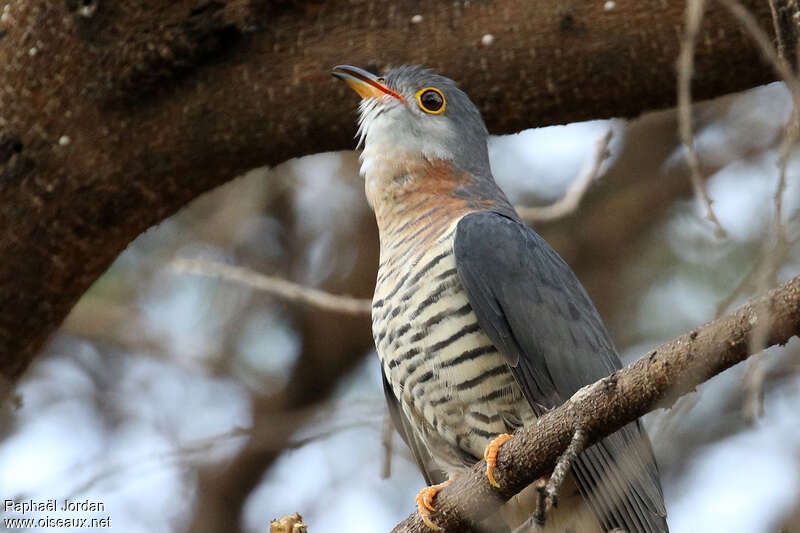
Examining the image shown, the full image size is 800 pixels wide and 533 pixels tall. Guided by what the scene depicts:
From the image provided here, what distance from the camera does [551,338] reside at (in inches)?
134

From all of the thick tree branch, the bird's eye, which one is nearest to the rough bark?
the bird's eye

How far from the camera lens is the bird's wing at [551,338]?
3.15 m

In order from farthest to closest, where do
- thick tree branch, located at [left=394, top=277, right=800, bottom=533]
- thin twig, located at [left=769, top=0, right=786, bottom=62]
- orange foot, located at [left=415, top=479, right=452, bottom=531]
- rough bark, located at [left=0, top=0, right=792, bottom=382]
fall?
rough bark, located at [left=0, top=0, right=792, bottom=382] → orange foot, located at [left=415, top=479, right=452, bottom=531] → thin twig, located at [left=769, top=0, right=786, bottom=62] → thick tree branch, located at [left=394, top=277, right=800, bottom=533]

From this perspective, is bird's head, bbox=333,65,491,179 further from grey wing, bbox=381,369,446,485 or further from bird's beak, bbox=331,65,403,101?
grey wing, bbox=381,369,446,485

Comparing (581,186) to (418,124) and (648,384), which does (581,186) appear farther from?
(648,384)

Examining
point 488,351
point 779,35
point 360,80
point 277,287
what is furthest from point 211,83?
point 779,35

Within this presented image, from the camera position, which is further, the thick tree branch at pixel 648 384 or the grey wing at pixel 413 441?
the grey wing at pixel 413 441

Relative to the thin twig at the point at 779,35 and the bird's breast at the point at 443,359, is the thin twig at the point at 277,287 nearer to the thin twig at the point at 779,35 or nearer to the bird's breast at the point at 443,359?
the bird's breast at the point at 443,359

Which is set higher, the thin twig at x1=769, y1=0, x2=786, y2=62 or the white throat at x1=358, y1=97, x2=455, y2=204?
the white throat at x1=358, y1=97, x2=455, y2=204

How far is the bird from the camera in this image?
320 cm

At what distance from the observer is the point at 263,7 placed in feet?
12.2

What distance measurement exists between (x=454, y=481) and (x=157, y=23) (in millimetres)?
1869

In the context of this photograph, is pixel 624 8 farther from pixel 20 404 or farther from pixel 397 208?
pixel 20 404

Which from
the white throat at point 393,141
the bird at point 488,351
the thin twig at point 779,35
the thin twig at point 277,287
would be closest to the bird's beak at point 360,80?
the bird at point 488,351
